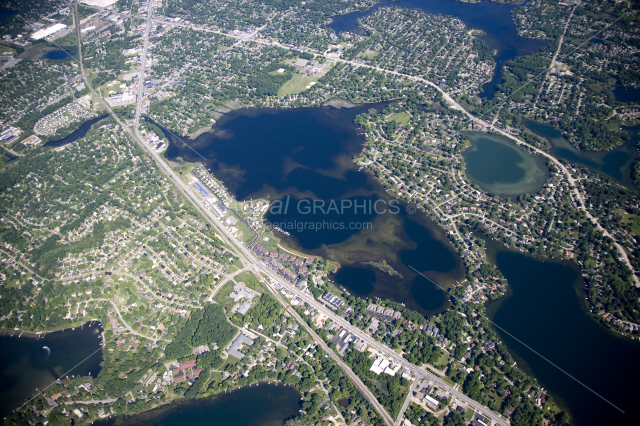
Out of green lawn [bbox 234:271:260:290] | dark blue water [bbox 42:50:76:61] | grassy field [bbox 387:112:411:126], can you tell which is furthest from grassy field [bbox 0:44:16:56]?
grassy field [bbox 387:112:411:126]

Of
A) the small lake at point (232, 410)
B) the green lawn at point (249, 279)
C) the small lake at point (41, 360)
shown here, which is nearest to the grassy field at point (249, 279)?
the green lawn at point (249, 279)

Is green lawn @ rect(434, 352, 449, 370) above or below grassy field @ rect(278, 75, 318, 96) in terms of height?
→ below

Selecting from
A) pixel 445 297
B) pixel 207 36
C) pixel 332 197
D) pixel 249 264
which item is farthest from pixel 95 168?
pixel 445 297

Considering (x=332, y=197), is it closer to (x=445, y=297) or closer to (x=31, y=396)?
(x=445, y=297)

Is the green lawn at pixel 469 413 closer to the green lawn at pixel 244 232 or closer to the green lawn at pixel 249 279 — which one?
the green lawn at pixel 249 279

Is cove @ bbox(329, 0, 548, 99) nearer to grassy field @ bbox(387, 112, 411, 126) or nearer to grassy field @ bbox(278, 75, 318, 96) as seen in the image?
grassy field @ bbox(387, 112, 411, 126)

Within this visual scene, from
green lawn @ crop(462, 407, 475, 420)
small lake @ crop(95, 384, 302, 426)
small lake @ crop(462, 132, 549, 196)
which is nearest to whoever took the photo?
green lawn @ crop(462, 407, 475, 420)

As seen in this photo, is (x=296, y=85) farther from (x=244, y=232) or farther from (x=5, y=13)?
(x=5, y=13)
